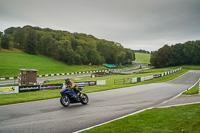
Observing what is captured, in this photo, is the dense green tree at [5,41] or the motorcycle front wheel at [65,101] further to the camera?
the dense green tree at [5,41]

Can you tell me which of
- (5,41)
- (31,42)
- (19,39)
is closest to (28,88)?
(5,41)

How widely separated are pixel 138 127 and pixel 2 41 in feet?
270

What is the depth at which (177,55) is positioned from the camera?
95375mm

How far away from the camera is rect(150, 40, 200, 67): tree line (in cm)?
9325

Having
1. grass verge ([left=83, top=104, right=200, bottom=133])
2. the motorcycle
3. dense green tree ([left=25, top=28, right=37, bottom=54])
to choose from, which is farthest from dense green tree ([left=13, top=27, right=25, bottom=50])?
grass verge ([left=83, top=104, right=200, bottom=133])

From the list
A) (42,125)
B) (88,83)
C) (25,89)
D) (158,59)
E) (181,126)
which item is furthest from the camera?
(158,59)

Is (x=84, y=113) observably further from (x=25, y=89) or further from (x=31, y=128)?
(x=25, y=89)

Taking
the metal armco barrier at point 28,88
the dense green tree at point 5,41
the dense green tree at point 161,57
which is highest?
the dense green tree at point 5,41

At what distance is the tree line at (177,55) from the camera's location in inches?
3671

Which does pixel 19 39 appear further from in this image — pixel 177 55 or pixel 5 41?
pixel 177 55

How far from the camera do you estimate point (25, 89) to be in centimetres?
2041

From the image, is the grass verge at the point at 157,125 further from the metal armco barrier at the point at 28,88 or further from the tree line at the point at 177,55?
the tree line at the point at 177,55

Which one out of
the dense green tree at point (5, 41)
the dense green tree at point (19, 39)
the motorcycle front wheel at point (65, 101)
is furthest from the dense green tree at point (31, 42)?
the motorcycle front wheel at point (65, 101)

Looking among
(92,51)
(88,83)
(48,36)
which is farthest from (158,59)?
(88,83)
